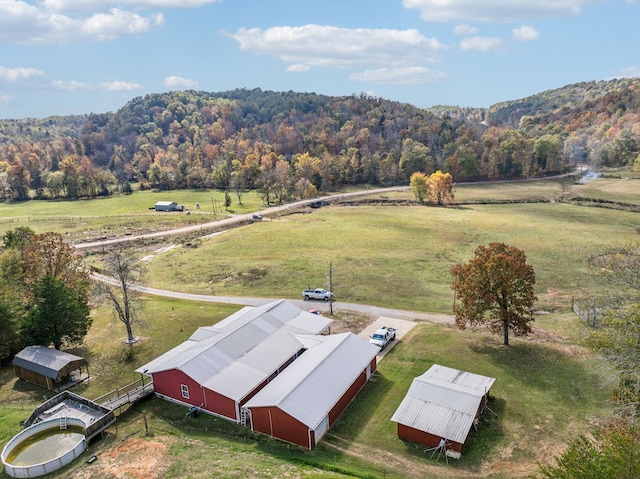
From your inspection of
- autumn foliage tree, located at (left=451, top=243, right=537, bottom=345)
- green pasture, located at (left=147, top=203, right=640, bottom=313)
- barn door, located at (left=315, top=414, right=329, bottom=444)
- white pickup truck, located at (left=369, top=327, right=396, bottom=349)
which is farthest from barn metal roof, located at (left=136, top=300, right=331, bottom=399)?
autumn foliage tree, located at (left=451, top=243, right=537, bottom=345)

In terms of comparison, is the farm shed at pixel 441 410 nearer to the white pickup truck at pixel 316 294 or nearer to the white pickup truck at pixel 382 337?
the white pickup truck at pixel 382 337

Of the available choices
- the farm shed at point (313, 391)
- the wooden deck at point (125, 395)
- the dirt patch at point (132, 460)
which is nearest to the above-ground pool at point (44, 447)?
the dirt patch at point (132, 460)

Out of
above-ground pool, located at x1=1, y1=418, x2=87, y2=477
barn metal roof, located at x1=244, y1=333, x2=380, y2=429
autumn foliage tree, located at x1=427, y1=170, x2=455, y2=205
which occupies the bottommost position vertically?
above-ground pool, located at x1=1, y1=418, x2=87, y2=477

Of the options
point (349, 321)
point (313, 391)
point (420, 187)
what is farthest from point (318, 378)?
point (420, 187)

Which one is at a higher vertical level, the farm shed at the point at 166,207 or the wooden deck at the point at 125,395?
the farm shed at the point at 166,207

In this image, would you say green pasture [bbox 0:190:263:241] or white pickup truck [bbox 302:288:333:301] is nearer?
white pickup truck [bbox 302:288:333:301]

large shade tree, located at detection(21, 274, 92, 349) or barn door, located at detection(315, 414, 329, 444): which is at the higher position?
large shade tree, located at detection(21, 274, 92, 349)

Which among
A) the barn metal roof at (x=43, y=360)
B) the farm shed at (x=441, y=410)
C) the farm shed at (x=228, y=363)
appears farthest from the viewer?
the barn metal roof at (x=43, y=360)

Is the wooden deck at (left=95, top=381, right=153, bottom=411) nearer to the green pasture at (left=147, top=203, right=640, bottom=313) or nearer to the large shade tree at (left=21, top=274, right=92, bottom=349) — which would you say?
the large shade tree at (left=21, top=274, right=92, bottom=349)
